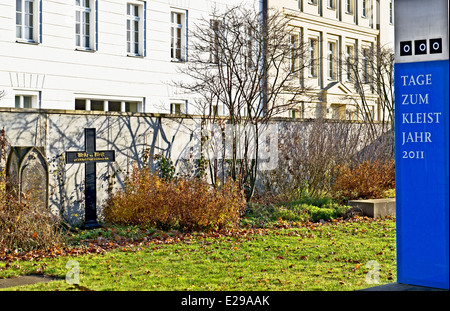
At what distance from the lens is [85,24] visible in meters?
19.1

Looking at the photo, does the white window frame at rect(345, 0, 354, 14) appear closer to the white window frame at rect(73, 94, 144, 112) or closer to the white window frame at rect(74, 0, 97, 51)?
the white window frame at rect(73, 94, 144, 112)

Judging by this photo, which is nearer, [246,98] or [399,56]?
[399,56]

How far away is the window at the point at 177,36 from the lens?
2183cm

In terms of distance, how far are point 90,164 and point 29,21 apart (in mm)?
6209

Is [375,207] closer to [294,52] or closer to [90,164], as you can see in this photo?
[90,164]

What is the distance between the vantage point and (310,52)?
29.8 m

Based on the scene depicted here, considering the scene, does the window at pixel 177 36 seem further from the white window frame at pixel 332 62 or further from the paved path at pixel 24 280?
the paved path at pixel 24 280

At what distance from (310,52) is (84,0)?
13257 millimetres

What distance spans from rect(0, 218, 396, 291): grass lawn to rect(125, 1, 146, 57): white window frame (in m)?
9.95

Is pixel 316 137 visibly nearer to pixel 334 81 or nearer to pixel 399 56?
pixel 399 56

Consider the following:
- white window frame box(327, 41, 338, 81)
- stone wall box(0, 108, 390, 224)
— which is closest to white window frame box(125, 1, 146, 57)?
stone wall box(0, 108, 390, 224)

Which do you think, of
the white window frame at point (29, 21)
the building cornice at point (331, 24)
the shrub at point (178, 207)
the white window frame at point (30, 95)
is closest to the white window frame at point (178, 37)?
the white window frame at point (29, 21)

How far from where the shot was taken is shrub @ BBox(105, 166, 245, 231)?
12.2 m

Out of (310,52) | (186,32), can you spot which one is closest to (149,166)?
(186,32)
